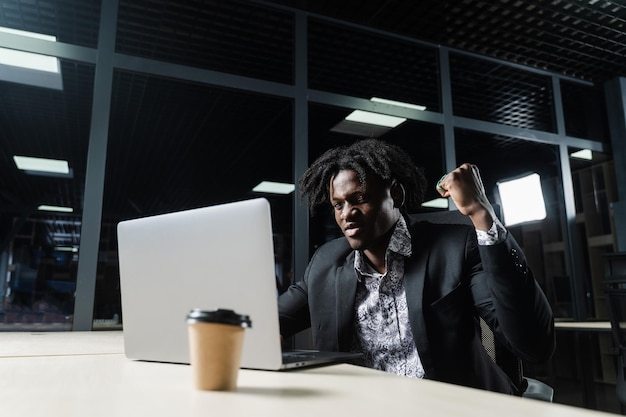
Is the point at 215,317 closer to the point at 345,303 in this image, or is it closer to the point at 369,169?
the point at 345,303

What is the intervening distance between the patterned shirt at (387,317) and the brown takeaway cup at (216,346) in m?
0.80

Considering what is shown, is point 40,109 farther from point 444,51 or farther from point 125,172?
Result: point 444,51

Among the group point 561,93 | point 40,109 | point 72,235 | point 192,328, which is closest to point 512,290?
point 192,328

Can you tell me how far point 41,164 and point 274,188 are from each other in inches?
58.4

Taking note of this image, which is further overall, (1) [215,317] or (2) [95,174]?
(2) [95,174]

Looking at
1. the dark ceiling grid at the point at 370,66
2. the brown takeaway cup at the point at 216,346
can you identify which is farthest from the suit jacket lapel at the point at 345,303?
the dark ceiling grid at the point at 370,66

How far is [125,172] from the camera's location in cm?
316

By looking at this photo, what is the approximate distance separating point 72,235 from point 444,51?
304 centimetres

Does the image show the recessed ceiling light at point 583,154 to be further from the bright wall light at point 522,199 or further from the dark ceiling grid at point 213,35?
the dark ceiling grid at point 213,35

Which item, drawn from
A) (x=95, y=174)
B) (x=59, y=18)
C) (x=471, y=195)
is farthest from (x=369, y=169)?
(x=59, y=18)


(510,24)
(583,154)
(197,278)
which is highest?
(510,24)

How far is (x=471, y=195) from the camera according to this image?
48.3 inches

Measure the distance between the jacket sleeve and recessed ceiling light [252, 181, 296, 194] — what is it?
1.97m

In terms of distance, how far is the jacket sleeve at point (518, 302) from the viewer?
1.17 metres
